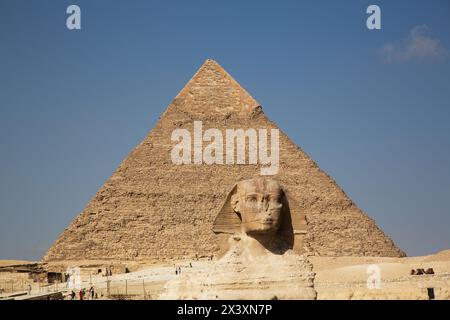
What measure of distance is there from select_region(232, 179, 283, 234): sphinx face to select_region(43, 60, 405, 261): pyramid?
77996 mm

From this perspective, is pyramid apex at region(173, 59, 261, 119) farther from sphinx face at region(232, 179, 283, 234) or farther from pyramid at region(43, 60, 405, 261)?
sphinx face at region(232, 179, 283, 234)

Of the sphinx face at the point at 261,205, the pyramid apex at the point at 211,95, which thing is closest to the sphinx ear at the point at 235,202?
the sphinx face at the point at 261,205

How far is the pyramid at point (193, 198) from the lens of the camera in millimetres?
90438

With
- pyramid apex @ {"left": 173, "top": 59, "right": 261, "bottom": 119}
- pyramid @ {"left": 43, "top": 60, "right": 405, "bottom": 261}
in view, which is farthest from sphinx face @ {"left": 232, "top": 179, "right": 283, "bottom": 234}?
pyramid apex @ {"left": 173, "top": 59, "right": 261, "bottom": 119}

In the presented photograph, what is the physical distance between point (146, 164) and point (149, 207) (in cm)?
407

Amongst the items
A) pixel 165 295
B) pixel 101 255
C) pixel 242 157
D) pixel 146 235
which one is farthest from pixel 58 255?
pixel 165 295

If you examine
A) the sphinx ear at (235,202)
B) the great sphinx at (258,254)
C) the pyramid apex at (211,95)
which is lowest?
the great sphinx at (258,254)

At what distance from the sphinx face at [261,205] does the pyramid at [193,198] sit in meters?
78.0

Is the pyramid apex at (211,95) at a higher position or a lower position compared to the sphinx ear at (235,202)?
higher

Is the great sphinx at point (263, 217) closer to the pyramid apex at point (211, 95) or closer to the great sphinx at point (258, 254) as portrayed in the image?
the great sphinx at point (258, 254)

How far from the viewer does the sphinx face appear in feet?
29.3

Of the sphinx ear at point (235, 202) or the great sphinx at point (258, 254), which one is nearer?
the great sphinx at point (258, 254)

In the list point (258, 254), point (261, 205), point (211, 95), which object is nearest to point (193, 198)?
point (211, 95)

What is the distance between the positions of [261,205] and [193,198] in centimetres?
8901
